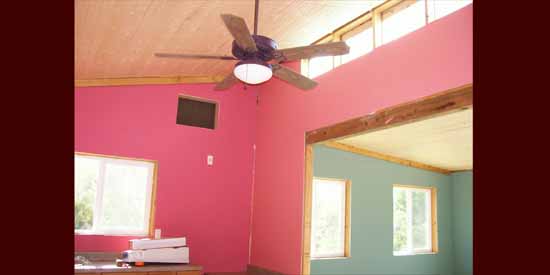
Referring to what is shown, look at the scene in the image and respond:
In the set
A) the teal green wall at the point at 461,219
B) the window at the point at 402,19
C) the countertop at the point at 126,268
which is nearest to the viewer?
the window at the point at 402,19

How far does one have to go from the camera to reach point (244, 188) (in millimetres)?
6301

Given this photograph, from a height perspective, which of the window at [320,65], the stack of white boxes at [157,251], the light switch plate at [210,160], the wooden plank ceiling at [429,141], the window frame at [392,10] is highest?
the window frame at [392,10]

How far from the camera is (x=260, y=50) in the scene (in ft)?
9.45

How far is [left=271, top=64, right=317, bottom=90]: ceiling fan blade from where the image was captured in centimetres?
321

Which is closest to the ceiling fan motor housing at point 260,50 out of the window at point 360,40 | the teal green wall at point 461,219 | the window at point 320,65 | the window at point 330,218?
the window at point 360,40

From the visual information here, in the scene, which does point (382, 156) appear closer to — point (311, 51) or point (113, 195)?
point (113, 195)

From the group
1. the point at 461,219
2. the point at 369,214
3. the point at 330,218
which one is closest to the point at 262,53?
the point at 330,218

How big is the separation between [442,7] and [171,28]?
242 centimetres

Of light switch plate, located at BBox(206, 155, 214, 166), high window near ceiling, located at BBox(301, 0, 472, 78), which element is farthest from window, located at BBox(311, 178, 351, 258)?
high window near ceiling, located at BBox(301, 0, 472, 78)

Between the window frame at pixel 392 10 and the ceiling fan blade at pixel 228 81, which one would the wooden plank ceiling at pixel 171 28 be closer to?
the window frame at pixel 392 10

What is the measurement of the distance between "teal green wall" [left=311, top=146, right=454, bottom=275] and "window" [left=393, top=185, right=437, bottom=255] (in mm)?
199

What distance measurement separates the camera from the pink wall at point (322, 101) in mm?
3748

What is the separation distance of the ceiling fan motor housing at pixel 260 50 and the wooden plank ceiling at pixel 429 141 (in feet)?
7.67
